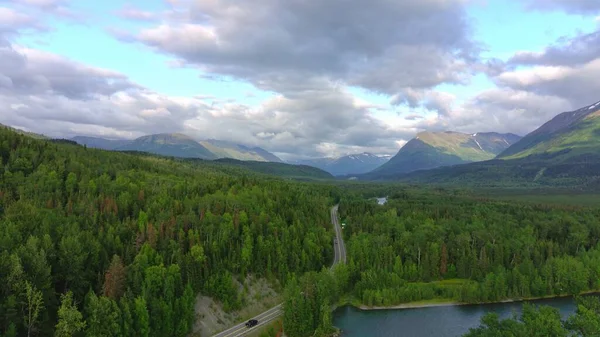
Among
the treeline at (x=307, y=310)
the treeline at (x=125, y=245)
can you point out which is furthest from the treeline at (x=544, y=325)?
the treeline at (x=125, y=245)

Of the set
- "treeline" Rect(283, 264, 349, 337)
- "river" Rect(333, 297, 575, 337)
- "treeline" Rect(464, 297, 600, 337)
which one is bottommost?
"river" Rect(333, 297, 575, 337)

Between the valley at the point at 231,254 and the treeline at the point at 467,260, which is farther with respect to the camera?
the treeline at the point at 467,260

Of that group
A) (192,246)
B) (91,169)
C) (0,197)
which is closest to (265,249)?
(192,246)

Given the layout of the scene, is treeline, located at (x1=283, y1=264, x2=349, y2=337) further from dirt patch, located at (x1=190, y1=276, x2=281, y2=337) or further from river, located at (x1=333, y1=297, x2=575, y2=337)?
dirt patch, located at (x1=190, y1=276, x2=281, y2=337)

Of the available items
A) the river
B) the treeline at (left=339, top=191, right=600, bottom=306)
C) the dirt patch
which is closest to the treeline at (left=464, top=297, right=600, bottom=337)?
the river

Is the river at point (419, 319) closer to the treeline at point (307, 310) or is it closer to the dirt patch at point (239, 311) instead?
the treeline at point (307, 310)

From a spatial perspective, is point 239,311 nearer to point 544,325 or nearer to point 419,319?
point 419,319
